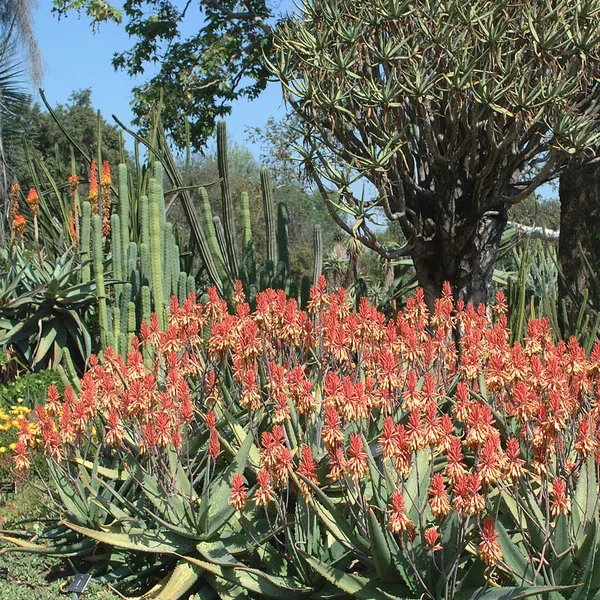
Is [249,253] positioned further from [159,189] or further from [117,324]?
[117,324]

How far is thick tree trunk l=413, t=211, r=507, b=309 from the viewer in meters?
7.56

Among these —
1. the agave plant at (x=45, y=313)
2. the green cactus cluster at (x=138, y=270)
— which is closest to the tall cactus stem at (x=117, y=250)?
the green cactus cluster at (x=138, y=270)

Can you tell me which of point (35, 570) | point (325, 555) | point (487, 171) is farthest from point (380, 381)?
point (487, 171)

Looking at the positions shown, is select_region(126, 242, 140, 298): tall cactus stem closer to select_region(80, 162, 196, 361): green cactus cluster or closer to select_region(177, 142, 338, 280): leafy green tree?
select_region(80, 162, 196, 361): green cactus cluster

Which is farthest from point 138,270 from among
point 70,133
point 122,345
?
point 70,133

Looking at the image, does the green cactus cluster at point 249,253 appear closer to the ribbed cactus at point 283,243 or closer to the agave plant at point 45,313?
the ribbed cactus at point 283,243

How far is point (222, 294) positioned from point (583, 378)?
530 centimetres

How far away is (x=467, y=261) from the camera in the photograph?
7.61 m

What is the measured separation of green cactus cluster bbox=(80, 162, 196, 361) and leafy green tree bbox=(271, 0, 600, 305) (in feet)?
4.68

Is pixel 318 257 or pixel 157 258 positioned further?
pixel 318 257

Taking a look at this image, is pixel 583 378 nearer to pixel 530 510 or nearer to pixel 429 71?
pixel 530 510

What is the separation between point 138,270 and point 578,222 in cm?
465

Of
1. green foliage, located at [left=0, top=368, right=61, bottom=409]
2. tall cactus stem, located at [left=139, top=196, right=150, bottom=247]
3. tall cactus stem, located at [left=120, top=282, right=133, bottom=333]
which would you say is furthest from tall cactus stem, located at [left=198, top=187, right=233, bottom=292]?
green foliage, located at [left=0, top=368, right=61, bottom=409]

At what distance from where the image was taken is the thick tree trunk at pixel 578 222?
8.91 metres
